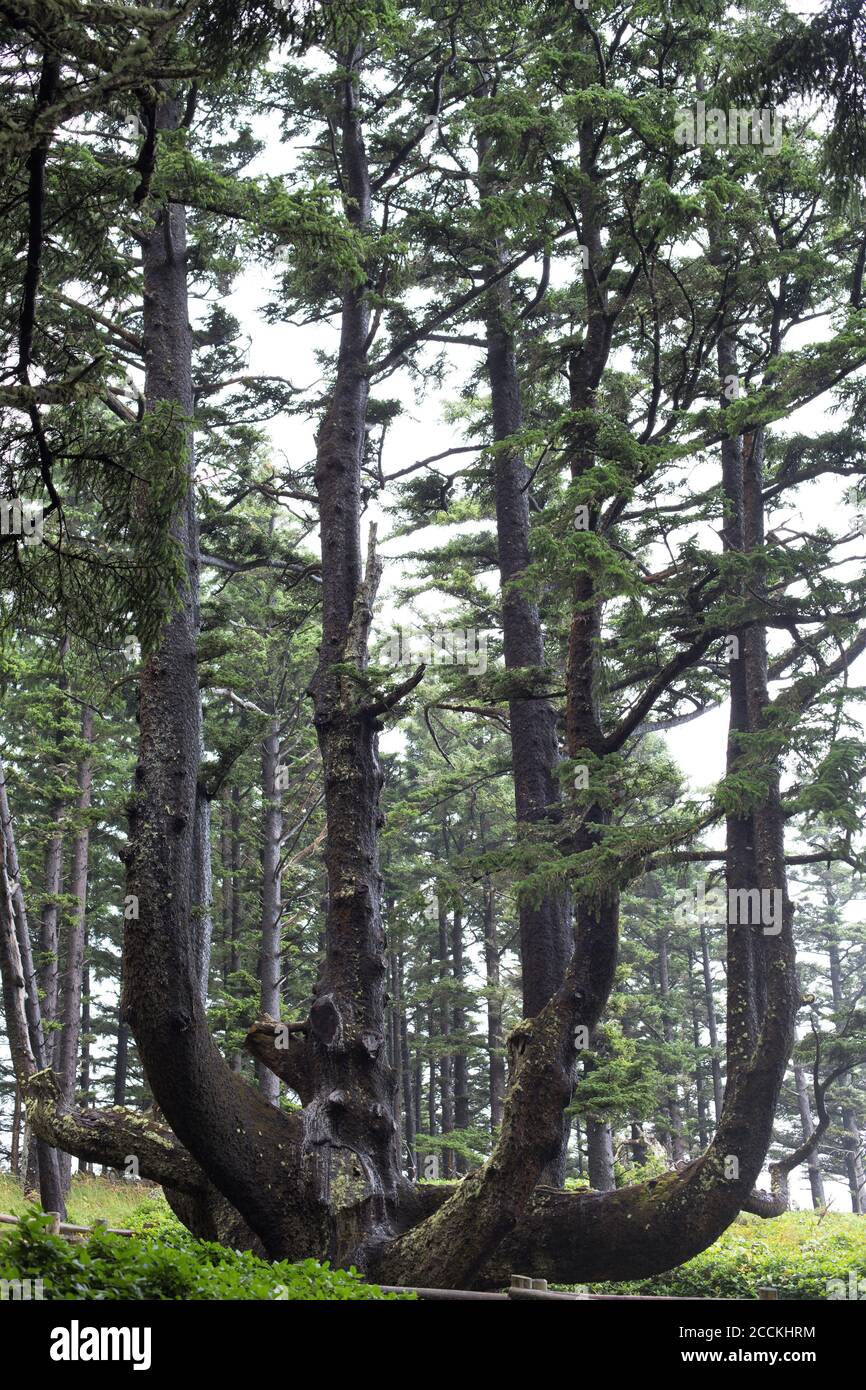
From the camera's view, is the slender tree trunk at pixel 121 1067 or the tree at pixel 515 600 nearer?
the tree at pixel 515 600

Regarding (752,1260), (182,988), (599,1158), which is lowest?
(752,1260)

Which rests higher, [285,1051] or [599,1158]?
[285,1051]

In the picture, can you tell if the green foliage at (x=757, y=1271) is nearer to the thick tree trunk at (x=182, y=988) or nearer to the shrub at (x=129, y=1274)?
the thick tree trunk at (x=182, y=988)

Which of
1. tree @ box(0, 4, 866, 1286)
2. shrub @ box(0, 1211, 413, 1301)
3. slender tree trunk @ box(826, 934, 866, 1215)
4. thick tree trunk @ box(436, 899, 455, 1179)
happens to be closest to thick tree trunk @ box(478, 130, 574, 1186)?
tree @ box(0, 4, 866, 1286)

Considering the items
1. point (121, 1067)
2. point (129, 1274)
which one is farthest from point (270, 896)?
Result: point (121, 1067)

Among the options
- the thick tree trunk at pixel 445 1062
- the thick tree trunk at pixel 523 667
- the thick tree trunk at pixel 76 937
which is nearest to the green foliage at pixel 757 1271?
the thick tree trunk at pixel 523 667

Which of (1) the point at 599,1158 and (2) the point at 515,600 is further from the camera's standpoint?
(1) the point at 599,1158

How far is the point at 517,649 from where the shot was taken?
45.3ft

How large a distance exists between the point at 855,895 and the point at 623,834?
3817 cm

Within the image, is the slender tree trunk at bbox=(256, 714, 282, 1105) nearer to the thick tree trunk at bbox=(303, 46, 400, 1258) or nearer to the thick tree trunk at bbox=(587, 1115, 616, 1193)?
the thick tree trunk at bbox=(587, 1115, 616, 1193)

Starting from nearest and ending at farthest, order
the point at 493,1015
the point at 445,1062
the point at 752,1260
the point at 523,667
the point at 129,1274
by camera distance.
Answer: the point at 129,1274, the point at 523,667, the point at 752,1260, the point at 493,1015, the point at 445,1062

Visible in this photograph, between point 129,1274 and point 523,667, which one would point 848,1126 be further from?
point 129,1274
